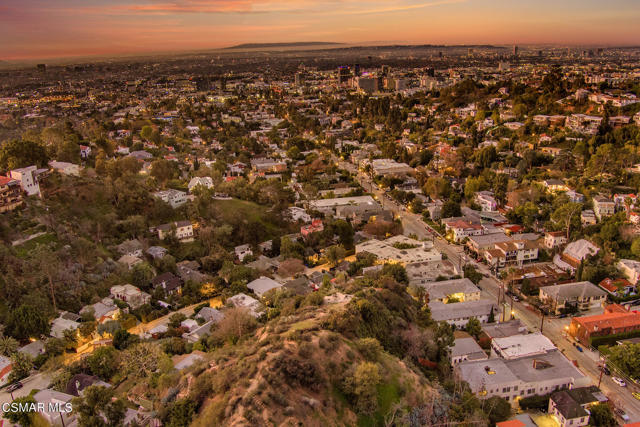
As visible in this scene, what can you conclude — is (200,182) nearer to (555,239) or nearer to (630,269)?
(555,239)

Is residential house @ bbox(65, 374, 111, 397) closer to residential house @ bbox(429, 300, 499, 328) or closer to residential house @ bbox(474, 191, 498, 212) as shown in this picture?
residential house @ bbox(429, 300, 499, 328)

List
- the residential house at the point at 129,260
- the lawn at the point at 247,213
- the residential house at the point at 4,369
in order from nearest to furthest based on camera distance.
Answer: the residential house at the point at 4,369 < the residential house at the point at 129,260 < the lawn at the point at 247,213

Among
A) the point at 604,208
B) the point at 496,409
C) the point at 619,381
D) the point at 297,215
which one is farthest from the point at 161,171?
the point at 604,208

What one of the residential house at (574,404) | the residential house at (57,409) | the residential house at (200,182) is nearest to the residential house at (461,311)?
the residential house at (574,404)

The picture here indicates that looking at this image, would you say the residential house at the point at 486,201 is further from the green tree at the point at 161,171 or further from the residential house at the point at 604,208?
the green tree at the point at 161,171

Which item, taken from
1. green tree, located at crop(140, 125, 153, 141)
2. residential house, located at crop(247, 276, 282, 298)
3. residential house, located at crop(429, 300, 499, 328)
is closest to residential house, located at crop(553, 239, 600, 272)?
residential house, located at crop(429, 300, 499, 328)

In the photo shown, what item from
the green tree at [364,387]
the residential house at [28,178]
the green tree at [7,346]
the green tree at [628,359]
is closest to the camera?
the green tree at [364,387]
